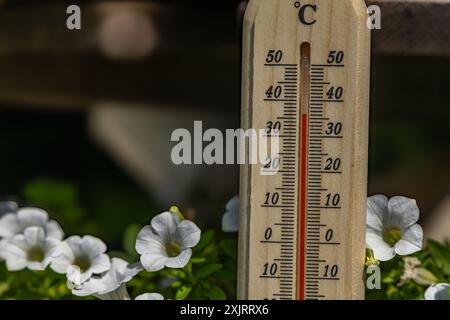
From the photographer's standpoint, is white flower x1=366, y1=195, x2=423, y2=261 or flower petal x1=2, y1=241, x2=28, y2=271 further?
flower petal x1=2, y1=241, x2=28, y2=271

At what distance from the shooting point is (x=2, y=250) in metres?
1.22

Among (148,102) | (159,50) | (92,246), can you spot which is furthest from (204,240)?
(148,102)

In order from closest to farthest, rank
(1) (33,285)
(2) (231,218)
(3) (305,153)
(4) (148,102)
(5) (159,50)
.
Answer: (3) (305,153)
(2) (231,218)
(1) (33,285)
(5) (159,50)
(4) (148,102)

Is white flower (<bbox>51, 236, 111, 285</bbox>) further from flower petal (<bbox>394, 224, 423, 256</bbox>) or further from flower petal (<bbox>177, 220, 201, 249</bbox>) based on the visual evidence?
flower petal (<bbox>394, 224, 423, 256</bbox>)

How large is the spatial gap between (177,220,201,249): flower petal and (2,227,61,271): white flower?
17 centimetres

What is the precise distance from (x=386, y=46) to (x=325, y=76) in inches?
11.0

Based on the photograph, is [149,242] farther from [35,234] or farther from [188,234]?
[35,234]

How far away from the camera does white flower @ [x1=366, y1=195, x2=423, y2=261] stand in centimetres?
110

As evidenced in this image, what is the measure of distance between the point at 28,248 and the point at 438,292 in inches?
20.3

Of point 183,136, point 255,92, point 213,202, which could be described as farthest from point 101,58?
point 255,92

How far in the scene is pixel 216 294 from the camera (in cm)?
116

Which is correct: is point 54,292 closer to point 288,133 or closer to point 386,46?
point 288,133

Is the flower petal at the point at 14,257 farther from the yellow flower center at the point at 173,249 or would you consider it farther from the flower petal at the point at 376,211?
the flower petal at the point at 376,211

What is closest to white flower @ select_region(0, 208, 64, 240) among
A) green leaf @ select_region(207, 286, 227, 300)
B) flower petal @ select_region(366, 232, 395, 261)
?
green leaf @ select_region(207, 286, 227, 300)
